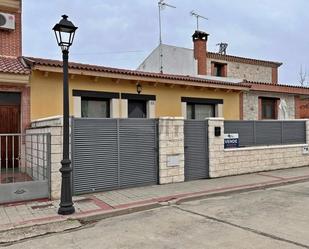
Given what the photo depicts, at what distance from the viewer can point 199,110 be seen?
53.0 ft

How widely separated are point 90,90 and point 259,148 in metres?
6.65

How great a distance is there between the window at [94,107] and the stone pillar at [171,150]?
4.05 m

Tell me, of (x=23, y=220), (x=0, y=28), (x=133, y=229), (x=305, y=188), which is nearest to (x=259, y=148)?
(x=305, y=188)

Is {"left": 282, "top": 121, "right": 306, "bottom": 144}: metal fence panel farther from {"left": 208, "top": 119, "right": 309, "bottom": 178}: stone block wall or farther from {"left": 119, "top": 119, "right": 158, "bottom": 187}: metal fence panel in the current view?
{"left": 119, "top": 119, "right": 158, "bottom": 187}: metal fence panel

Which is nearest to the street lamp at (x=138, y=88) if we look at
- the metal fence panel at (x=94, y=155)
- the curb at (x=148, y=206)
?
the metal fence panel at (x=94, y=155)

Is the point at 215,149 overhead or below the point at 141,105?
below

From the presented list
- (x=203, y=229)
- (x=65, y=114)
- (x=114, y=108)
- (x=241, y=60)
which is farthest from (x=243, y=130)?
(x=241, y=60)

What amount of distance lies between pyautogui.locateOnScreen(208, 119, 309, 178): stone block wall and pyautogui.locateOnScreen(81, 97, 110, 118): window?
4.48 metres

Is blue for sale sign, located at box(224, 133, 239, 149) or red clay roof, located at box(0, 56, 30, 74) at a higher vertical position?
red clay roof, located at box(0, 56, 30, 74)

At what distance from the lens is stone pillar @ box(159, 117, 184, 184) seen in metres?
10.1

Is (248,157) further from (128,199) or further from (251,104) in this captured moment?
(251,104)

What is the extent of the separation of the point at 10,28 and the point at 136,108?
5.59 metres

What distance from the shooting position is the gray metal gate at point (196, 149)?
10.8 metres

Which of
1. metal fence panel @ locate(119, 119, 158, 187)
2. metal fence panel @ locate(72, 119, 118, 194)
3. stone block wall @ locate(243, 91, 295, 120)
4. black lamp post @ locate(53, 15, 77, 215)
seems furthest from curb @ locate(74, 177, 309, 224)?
stone block wall @ locate(243, 91, 295, 120)
